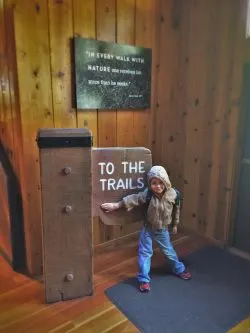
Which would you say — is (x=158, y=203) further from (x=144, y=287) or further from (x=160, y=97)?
(x=160, y=97)

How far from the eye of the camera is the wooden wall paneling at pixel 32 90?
181cm

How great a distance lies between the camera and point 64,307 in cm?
180

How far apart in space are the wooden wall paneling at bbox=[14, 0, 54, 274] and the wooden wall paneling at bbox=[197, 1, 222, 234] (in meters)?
1.30

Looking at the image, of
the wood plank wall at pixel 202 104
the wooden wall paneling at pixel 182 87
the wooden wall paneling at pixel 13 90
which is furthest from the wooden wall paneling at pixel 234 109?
the wooden wall paneling at pixel 13 90

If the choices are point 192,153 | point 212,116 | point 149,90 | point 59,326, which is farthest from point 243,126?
point 59,326

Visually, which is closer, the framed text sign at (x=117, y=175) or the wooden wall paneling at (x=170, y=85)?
the framed text sign at (x=117, y=175)

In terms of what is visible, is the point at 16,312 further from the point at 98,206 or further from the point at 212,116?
the point at 212,116

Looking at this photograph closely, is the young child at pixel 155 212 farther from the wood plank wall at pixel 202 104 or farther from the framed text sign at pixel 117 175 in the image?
the wood plank wall at pixel 202 104

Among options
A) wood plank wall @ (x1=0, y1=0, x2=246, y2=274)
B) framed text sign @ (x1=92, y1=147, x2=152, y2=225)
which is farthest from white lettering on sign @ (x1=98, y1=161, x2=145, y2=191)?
wood plank wall @ (x1=0, y1=0, x2=246, y2=274)

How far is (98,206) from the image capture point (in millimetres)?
1856

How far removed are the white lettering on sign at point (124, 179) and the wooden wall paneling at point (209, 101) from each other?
2.98 ft

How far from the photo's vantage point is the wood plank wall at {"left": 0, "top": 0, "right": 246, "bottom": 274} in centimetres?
189

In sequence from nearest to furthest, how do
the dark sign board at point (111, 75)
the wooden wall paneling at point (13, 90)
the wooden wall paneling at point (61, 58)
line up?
the wooden wall paneling at point (13, 90)
the wooden wall paneling at point (61, 58)
the dark sign board at point (111, 75)

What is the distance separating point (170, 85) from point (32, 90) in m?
1.25
